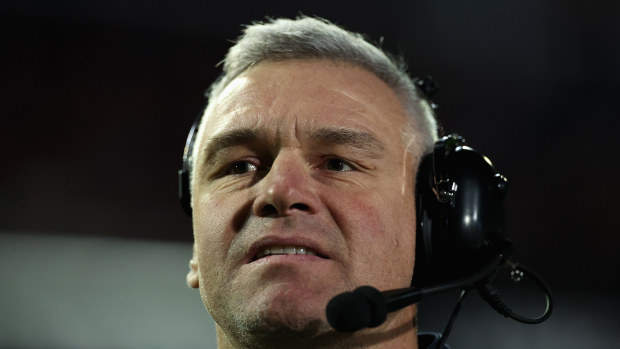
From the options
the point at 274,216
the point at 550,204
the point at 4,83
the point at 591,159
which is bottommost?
the point at 550,204

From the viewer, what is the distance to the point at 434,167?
51.2 inches

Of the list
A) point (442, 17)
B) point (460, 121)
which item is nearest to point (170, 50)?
point (442, 17)

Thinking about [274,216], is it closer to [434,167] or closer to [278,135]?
[278,135]

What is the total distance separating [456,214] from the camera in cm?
123

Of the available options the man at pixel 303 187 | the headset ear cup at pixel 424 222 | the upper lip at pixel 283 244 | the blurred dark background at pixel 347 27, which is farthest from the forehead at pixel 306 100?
the blurred dark background at pixel 347 27

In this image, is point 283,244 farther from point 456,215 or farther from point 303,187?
point 456,215

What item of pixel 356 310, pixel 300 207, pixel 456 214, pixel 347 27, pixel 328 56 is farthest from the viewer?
pixel 347 27

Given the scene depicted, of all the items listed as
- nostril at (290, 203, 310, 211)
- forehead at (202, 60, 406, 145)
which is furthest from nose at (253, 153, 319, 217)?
forehead at (202, 60, 406, 145)

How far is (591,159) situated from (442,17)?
38.7 inches

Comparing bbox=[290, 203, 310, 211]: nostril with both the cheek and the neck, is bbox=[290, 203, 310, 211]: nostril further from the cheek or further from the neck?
the neck

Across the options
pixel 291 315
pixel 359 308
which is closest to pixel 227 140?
pixel 291 315

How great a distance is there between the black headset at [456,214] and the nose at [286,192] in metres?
0.31

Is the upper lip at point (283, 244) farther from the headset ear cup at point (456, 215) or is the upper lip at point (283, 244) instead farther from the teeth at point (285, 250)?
the headset ear cup at point (456, 215)

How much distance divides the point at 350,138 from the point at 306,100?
0.13 metres
